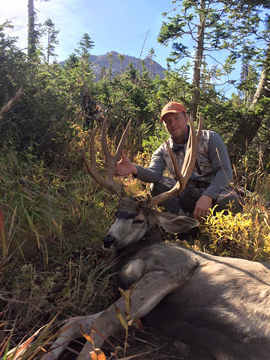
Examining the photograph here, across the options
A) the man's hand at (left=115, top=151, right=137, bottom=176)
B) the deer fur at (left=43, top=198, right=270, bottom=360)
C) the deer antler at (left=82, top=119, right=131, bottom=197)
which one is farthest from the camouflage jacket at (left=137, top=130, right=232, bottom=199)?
the deer fur at (left=43, top=198, right=270, bottom=360)

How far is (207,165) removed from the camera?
16.7ft

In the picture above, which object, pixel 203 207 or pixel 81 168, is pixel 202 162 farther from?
pixel 81 168

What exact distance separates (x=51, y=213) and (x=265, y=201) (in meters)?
3.07

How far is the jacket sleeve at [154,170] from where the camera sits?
4.84 m

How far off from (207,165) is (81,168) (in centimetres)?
228

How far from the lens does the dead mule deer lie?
229cm

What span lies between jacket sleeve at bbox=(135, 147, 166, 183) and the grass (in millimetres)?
626

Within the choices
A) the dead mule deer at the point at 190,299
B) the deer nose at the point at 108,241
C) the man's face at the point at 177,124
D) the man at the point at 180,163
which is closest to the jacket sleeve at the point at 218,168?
the man at the point at 180,163

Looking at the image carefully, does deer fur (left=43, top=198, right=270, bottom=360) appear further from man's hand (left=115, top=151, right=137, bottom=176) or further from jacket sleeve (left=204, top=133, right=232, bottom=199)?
jacket sleeve (left=204, top=133, right=232, bottom=199)

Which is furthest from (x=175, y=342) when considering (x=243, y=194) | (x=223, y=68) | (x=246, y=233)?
(x=223, y=68)

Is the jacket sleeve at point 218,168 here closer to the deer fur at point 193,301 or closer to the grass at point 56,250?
the grass at point 56,250

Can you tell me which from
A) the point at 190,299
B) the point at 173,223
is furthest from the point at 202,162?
the point at 190,299

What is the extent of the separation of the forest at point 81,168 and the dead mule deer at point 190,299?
280 mm

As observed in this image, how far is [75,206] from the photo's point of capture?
168 inches
